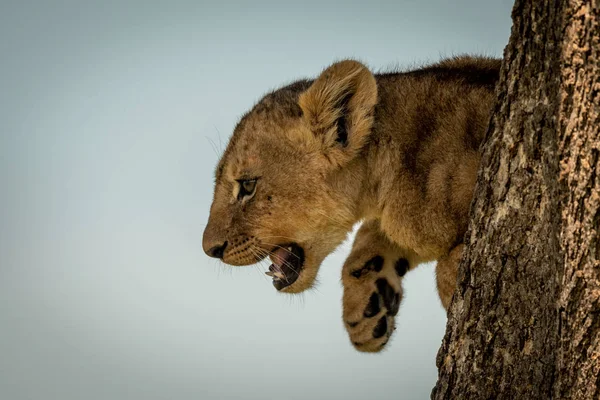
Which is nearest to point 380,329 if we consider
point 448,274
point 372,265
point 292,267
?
point 372,265

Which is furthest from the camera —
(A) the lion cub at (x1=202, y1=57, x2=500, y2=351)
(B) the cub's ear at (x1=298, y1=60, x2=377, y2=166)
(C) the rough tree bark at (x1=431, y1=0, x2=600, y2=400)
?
(B) the cub's ear at (x1=298, y1=60, x2=377, y2=166)

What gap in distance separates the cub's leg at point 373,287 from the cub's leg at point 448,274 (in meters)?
0.84

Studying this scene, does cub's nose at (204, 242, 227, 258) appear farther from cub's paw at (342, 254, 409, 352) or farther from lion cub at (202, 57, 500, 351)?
cub's paw at (342, 254, 409, 352)

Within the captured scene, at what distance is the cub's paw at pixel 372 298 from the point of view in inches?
213

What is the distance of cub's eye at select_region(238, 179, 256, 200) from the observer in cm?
520

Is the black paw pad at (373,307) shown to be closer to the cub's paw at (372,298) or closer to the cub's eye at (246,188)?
the cub's paw at (372,298)

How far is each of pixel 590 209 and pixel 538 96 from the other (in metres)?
0.51

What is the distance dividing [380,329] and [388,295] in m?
0.24

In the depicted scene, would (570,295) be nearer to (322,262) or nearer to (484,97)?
(484,97)

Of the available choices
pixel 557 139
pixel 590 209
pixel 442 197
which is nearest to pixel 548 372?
pixel 590 209

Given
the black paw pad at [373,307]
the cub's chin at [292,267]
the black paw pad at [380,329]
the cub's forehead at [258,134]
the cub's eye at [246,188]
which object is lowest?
the black paw pad at [380,329]

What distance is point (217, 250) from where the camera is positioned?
5.26 m

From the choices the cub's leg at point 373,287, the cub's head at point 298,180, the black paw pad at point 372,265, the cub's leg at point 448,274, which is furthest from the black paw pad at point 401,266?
the cub's leg at point 448,274

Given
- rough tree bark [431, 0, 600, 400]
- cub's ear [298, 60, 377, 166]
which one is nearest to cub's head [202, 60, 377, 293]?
cub's ear [298, 60, 377, 166]
